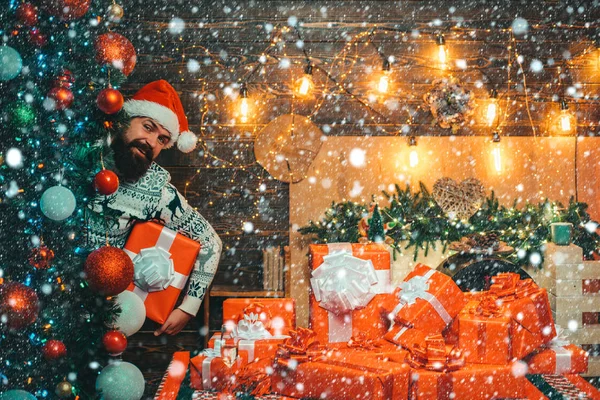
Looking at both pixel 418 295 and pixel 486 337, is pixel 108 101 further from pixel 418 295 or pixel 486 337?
pixel 486 337

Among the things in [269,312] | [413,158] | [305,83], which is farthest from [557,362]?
[305,83]

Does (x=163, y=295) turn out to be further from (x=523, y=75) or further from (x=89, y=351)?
(x=523, y=75)

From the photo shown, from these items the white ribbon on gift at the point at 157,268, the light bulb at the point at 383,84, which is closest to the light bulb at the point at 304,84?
the light bulb at the point at 383,84

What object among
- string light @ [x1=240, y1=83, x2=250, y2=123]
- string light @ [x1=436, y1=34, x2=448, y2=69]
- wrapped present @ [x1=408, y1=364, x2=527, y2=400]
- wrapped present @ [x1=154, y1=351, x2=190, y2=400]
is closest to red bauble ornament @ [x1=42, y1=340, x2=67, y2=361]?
wrapped present @ [x1=154, y1=351, x2=190, y2=400]

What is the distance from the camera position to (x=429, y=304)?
267 cm

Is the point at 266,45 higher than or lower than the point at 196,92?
higher

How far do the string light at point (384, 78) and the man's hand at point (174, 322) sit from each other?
1977 millimetres

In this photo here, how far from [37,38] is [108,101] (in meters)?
0.33

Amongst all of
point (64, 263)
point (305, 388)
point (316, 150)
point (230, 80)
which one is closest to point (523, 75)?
point (316, 150)

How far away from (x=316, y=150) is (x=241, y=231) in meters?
0.76

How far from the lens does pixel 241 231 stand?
14.5 ft

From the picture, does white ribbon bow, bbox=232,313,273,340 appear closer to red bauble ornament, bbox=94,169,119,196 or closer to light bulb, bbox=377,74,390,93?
red bauble ornament, bbox=94,169,119,196

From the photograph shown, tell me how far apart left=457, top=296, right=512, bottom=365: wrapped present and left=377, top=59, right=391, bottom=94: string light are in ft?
6.61

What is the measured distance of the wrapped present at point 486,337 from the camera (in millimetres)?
2520
